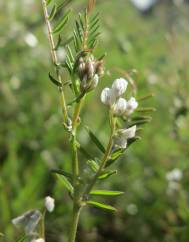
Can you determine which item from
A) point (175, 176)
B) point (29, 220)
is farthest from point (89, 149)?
point (29, 220)

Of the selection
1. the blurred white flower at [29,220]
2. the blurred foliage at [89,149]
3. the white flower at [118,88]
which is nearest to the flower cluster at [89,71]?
the white flower at [118,88]

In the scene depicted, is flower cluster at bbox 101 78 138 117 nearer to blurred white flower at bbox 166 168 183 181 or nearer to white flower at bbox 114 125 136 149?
white flower at bbox 114 125 136 149

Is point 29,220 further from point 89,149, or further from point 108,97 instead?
point 89,149

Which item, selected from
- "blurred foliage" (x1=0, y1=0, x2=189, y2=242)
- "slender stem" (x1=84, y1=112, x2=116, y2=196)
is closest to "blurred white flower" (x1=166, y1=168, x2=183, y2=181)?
"blurred foliage" (x1=0, y1=0, x2=189, y2=242)

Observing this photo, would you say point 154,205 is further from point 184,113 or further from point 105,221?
point 184,113

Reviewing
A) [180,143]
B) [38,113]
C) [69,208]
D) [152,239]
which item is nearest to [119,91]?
[69,208]

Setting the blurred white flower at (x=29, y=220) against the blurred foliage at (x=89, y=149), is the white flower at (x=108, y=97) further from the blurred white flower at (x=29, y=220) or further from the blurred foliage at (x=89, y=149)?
the blurred foliage at (x=89, y=149)
